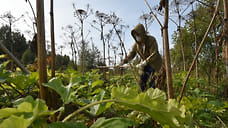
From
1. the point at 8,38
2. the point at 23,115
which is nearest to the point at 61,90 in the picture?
the point at 23,115

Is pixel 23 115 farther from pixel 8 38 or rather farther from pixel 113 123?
pixel 8 38

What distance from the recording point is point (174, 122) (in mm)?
276

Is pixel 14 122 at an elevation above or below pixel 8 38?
below

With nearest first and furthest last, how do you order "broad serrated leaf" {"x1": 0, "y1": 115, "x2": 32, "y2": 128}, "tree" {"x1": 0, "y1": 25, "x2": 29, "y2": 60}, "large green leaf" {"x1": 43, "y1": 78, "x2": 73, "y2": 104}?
"broad serrated leaf" {"x1": 0, "y1": 115, "x2": 32, "y2": 128}, "large green leaf" {"x1": 43, "y1": 78, "x2": 73, "y2": 104}, "tree" {"x1": 0, "y1": 25, "x2": 29, "y2": 60}

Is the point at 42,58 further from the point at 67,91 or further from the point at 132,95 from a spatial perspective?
the point at 132,95

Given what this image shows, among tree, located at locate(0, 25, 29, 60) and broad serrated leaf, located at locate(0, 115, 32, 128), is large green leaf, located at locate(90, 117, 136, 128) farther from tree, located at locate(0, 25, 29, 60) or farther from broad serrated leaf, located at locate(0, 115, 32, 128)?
tree, located at locate(0, 25, 29, 60)

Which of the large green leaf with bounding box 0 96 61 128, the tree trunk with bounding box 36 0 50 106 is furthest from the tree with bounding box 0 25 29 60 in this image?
the large green leaf with bounding box 0 96 61 128

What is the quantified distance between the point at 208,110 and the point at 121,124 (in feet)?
3.05

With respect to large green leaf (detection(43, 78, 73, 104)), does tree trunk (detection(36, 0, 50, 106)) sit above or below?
above

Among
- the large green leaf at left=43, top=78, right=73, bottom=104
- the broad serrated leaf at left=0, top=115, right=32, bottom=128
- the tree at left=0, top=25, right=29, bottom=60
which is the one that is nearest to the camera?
the broad serrated leaf at left=0, top=115, right=32, bottom=128

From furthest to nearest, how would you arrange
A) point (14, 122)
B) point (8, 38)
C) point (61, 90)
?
1. point (8, 38)
2. point (61, 90)
3. point (14, 122)

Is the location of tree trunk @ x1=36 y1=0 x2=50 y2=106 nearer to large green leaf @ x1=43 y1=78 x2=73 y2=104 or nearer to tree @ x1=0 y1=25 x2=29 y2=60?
large green leaf @ x1=43 y1=78 x2=73 y2=104

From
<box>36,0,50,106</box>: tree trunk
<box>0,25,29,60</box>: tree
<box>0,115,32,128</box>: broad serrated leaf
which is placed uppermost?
<box>0,25,29,60</box>: tree

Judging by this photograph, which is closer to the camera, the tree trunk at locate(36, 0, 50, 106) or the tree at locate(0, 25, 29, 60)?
the tree trunk at locate(36, 0, 50, 106)
